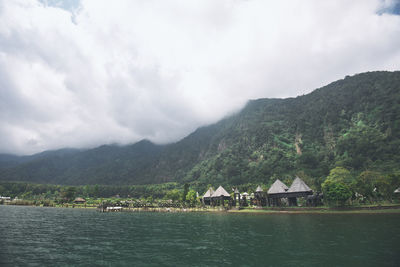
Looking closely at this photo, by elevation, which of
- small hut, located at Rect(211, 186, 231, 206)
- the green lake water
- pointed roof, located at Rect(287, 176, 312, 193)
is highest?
pointed roof, located at Rect(287, 176, 312, 193)

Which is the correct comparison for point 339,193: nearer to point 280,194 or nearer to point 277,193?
point 280,194

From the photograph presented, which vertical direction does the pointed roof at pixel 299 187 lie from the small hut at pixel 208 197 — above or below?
above

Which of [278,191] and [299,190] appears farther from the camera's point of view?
[278,191]

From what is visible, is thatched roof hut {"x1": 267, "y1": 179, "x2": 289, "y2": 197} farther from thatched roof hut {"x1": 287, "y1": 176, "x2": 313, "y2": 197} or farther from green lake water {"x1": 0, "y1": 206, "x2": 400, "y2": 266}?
green lake water {"x1": 0, "y1": 206, "x2": 400, "y2": 266}

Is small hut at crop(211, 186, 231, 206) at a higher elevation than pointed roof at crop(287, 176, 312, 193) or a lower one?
lower

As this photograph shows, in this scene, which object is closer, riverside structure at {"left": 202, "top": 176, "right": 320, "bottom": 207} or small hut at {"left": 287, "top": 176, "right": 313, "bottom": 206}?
small hut at {"left": 287, "top": 176, "right": 313, "bottom": 206}

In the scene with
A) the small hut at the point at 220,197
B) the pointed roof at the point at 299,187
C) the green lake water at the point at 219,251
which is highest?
the pointed roof at the point at 299,187

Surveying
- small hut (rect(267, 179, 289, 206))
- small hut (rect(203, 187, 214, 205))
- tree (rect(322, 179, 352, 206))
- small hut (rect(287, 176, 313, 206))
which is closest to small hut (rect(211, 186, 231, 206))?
small hut (rect(203, 187, 214, 205))

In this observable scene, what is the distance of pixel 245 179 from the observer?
194750 millimetres

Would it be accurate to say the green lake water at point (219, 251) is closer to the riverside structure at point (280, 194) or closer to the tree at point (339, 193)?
the tree at point (339, 193)

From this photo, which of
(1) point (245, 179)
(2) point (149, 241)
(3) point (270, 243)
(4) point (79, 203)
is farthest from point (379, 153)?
(4) point (79, 203)

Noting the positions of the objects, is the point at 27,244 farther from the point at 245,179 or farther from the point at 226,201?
the point at 245,179

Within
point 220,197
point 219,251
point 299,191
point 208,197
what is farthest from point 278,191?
point 219,251

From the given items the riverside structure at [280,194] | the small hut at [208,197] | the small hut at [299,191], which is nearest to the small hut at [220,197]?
the riverside structure at [280,194]
